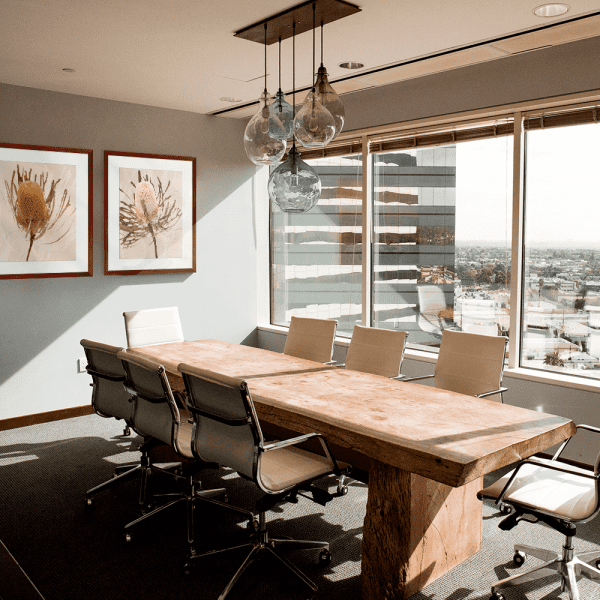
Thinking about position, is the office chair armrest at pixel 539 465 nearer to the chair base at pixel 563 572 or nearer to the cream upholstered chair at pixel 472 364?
the chair base at pixel 563 572

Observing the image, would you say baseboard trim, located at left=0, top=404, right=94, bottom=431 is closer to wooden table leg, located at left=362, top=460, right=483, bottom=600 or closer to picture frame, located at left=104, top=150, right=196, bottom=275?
picture frame, located at left=104, top=150, right=196, bottom=275

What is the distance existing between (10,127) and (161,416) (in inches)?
132

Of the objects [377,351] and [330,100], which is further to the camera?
[377,351]

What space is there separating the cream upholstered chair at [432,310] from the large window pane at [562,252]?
2.58 ft

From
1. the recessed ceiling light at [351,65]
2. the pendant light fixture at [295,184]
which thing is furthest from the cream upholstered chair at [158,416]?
the recessed ceiling light at [351,65]

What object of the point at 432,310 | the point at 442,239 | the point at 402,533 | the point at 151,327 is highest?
the point at 442,239

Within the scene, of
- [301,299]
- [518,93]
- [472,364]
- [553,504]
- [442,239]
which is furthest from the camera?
[301,299]

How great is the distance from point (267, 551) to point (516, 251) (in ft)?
9.87

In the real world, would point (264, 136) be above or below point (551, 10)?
below

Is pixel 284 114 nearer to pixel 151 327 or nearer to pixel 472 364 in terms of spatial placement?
pixel 472 364

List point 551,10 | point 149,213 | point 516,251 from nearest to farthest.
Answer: point 551,10 < point 516,251 < point 149,213

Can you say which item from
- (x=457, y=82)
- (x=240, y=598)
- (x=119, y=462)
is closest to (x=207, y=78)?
(x=457, y=82)

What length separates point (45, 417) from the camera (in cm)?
550

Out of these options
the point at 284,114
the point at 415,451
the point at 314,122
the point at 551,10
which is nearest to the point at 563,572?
the point at 415,451
